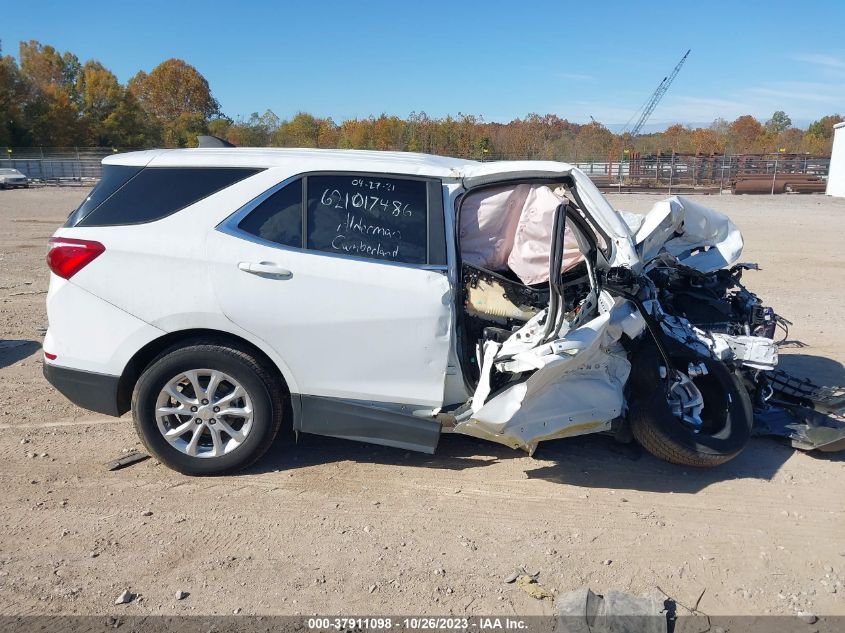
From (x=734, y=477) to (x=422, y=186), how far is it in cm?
267

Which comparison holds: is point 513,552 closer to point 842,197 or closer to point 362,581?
point 362,581

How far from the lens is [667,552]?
3445mm

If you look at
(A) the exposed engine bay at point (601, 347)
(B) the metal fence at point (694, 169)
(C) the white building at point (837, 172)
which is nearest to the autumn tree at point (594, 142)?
(B) the metal fence at point (694, 169)

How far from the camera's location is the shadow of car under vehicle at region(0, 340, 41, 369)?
6160mm

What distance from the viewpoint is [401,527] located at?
3.63 metres

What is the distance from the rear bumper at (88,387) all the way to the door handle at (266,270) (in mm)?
1031

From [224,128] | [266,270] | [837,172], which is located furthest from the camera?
[224,128]

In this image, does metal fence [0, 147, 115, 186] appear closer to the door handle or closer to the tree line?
the tree line

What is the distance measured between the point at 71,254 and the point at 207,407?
1195 millimetres

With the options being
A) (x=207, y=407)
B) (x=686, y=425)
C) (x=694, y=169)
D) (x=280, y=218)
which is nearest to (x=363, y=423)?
(x=207, y=407)

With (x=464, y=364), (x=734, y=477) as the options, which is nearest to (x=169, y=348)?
(x=464, y=364)

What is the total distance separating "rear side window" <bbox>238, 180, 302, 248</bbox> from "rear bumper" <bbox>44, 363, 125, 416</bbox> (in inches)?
47.9

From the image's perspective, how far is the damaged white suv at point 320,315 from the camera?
12.7 feet

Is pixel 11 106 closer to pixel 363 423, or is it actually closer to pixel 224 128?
pixel 224 128
